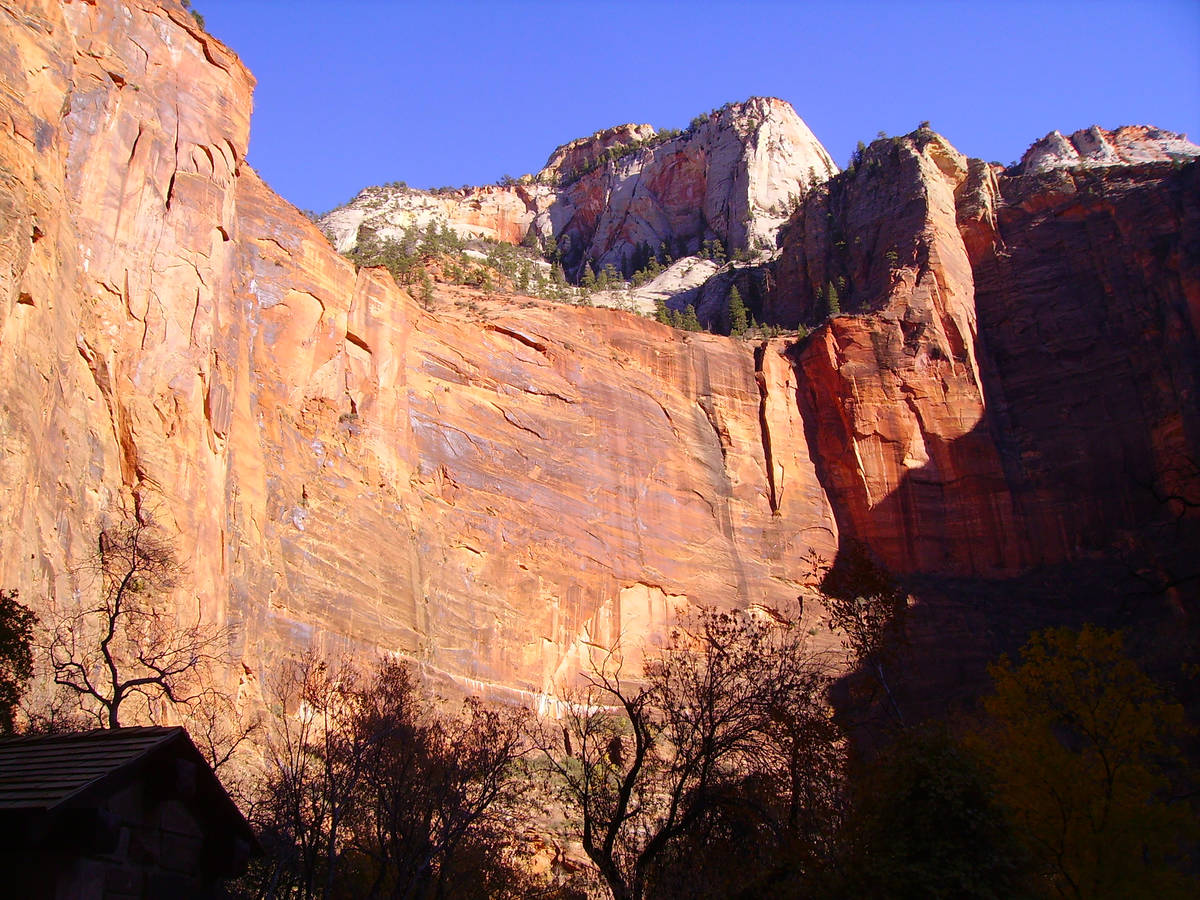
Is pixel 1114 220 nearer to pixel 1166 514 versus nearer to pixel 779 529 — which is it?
pixel 1166 514

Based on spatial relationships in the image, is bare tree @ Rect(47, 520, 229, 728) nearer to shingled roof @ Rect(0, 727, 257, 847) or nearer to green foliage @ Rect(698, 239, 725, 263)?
shingled roof @ Rect(0, 727, 257, 847)

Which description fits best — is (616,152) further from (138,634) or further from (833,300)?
(138,634)

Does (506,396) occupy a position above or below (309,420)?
above

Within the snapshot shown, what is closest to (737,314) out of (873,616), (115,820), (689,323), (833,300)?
(689,323)

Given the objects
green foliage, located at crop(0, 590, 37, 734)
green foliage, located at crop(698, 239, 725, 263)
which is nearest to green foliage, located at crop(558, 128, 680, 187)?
green foliage, located at crop(698, 239, 725, 263)

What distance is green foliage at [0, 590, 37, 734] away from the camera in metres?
15.6

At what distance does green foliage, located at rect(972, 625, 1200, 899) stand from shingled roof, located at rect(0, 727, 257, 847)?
11823 mm

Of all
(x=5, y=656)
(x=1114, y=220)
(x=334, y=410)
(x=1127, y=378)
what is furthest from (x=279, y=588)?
(x=1114, y=220)

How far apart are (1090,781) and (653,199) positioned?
81.9 meters

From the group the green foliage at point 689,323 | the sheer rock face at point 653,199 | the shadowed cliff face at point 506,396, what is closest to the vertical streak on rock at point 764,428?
the shadowed cliff face at point 506,396

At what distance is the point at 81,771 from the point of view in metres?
9.29

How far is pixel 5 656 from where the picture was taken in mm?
15867

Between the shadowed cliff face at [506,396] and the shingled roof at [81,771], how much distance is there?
11303 mm

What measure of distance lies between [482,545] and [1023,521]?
27612 millimetres
